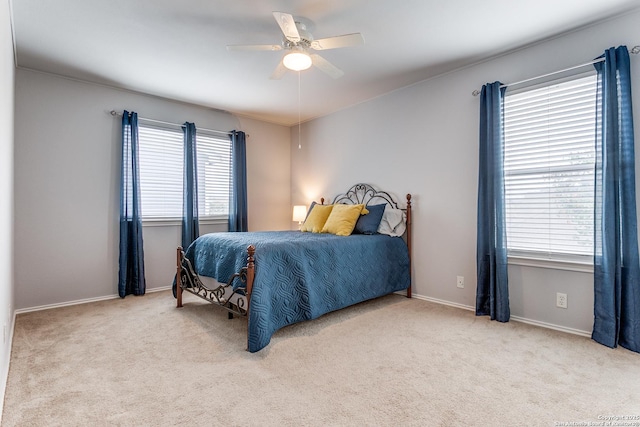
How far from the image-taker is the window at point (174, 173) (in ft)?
13.9

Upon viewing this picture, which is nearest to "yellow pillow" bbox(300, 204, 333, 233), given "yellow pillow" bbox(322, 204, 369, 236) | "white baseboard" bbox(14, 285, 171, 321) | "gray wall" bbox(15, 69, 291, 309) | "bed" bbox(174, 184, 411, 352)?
"yellow pillow" bbox(322, 204, 369, 236)

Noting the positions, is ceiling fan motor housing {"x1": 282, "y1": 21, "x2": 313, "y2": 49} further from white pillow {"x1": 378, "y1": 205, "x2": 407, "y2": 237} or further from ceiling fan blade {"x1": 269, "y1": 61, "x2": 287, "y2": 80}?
white pillow {"x1": 378, "y1": 205, "x2": 407, "y2": 237}

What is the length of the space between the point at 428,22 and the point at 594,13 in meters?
1.22

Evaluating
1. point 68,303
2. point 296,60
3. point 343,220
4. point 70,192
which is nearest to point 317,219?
point 343,220

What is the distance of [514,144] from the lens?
10.2ft

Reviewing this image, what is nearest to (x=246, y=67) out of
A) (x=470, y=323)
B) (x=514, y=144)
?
(x=514, y=144)

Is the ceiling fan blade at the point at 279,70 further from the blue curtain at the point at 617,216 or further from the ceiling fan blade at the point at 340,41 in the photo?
the blue curtain at the point at 617,216

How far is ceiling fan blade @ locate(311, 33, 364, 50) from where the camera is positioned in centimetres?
230

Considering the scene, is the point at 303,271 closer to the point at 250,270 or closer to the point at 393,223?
the point at 250,270

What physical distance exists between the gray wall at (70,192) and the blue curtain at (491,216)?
3737 millimetres

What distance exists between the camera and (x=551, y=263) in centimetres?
290

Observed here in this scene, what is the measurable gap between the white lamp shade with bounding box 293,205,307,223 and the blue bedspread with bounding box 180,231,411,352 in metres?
1.75

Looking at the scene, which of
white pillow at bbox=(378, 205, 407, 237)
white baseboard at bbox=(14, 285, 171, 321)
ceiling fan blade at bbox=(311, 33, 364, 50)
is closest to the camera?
ceiling fan blade at bbox=(311, 33, 364, 50)

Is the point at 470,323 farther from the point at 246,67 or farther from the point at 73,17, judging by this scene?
the point at 73,17
